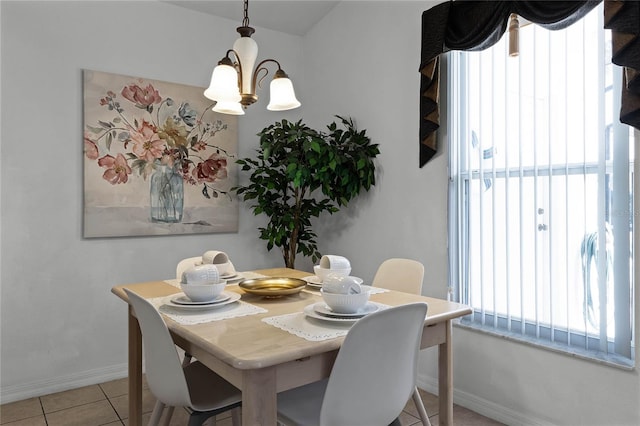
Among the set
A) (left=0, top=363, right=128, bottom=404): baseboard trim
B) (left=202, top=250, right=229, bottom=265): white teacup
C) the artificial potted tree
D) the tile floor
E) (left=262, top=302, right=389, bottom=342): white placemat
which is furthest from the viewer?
the artificial potted tree

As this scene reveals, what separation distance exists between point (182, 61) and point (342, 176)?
4.76ft

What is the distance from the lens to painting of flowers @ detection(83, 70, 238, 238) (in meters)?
2.87

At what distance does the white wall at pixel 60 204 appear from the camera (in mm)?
2629

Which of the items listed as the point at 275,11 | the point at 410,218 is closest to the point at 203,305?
the point at 410,218

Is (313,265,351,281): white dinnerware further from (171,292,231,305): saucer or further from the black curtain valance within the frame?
the black curtain valance

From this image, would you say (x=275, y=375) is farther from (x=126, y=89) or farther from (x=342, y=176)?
(x=126, y=89)

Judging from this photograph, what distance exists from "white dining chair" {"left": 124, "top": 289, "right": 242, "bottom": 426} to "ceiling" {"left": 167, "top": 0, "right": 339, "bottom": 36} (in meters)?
2.49

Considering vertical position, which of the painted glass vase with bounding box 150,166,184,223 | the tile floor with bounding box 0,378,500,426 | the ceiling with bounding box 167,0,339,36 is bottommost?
the tile floor with bounding box 0,378,500,426

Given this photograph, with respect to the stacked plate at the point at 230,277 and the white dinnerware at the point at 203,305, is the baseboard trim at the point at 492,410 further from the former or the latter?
the white dinnerware at the point at 203,305

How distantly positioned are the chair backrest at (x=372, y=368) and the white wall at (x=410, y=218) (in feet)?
3.77

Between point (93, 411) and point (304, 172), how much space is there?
187cm

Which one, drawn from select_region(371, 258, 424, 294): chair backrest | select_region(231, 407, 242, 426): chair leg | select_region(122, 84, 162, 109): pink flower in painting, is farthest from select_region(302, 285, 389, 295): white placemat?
select_region(122, 84, 162, 109): pink flower in painting

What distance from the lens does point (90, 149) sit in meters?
2.85

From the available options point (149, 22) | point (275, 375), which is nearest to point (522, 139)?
point (275, 375)
